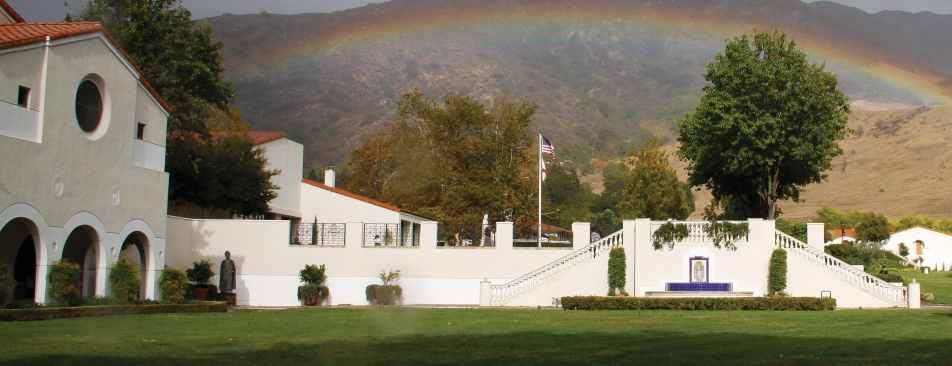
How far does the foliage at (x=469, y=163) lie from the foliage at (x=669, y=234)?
1748 cm

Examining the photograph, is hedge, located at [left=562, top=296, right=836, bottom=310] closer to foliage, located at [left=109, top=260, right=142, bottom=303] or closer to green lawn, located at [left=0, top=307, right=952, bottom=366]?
green lawn, located at [left=0, top=307, right=952, bottom=366]

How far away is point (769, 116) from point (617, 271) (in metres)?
10.5

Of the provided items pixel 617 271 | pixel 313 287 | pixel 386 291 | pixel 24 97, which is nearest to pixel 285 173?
pixel 313 287

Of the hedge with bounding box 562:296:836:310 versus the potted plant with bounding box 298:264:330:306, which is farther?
the potted plant with bounding box 298:264:330:306

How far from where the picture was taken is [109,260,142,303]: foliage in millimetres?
31000

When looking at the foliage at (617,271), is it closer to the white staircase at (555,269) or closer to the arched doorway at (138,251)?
the white staircase at (555,269)

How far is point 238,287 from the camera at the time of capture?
41500mm

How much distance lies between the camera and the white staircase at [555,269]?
37.0m

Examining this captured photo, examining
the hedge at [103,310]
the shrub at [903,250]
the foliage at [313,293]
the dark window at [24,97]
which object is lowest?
the hedge at [103,310]

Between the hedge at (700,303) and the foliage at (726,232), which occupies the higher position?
the foliage at (726,232)

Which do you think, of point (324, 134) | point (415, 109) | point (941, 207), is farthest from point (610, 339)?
point (324, 134)

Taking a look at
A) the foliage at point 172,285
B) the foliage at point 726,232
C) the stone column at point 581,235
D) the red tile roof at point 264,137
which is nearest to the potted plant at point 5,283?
the foliage at point 172,285

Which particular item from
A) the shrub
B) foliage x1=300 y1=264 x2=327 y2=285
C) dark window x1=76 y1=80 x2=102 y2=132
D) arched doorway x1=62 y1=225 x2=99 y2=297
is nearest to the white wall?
foliage x1=300 y1=264 x2=327 y2=285

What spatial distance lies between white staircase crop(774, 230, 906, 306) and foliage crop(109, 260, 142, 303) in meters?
25.2
